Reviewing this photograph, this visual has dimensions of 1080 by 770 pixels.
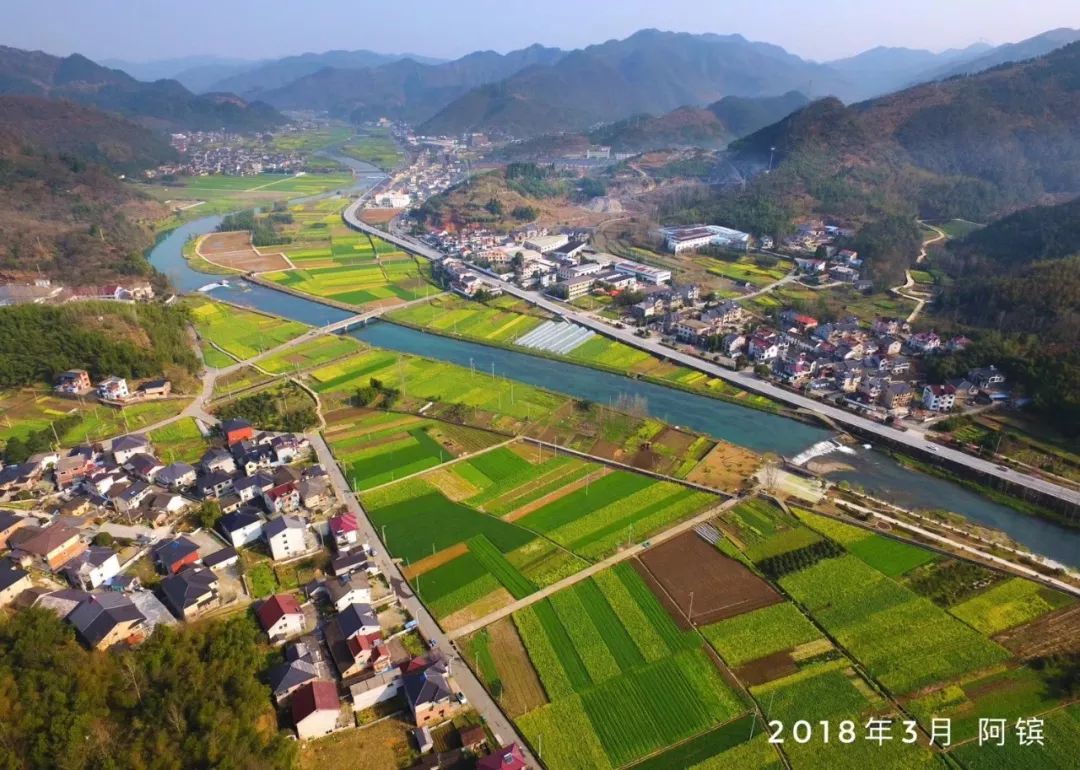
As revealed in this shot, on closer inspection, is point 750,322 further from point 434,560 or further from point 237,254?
point 237,254

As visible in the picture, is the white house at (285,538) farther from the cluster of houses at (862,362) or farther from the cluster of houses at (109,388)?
the cluster of houses at (862,362)

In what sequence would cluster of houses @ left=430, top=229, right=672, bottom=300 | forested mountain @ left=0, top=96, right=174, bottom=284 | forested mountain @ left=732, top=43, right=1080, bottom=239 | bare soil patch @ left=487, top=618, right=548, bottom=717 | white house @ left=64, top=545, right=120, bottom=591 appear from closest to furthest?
bare soil patch @ left=487, top=618, right=548, bottom=717
white house @ left=64, top=545, right=120, bottom=591
cluster of houses @ left=430, top=229, right=672, bottom=300
forested mountain @ left=0, top=96, right=174, bottom=284
forested mountain @ left=732, top=43, right=1080, bottom=239

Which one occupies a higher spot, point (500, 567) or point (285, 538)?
point (285, 538)

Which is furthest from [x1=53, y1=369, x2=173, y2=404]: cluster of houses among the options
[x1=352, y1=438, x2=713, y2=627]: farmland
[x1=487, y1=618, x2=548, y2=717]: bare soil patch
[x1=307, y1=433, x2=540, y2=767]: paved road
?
[x1=487, y1=618, x2=548, y2=717]: bare soil patch

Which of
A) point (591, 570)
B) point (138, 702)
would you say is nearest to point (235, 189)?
point (591, 570)

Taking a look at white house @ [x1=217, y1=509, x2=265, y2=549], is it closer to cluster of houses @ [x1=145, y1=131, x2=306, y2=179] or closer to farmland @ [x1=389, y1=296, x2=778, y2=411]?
farmland @ [x1=389, y1=296, x2=778, y2=411]

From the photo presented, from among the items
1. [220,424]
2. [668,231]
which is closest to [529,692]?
[220,424]
